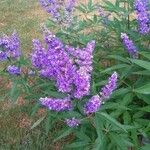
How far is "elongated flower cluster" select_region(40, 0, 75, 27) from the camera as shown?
14.7 feet

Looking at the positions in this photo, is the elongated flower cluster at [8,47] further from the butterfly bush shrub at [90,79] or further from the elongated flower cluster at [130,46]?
the elongated flower cluster at [130,46]

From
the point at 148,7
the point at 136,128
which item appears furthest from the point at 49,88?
the point at 148,7

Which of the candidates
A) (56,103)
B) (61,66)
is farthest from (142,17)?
(56,103)

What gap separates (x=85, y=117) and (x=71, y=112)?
0.39 ft

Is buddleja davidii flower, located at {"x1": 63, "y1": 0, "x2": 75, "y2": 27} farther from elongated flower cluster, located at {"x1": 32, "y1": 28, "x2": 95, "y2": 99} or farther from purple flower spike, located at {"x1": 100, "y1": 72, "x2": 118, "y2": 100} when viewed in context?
purple flower spike, located at {"x1": 100, "y1": 72, "x2": 118, "y2": 100}

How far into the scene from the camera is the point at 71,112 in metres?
Result: 3.40

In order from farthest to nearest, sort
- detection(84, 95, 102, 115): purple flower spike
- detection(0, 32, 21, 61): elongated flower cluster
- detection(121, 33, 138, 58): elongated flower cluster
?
detection(0, 32, 21, 61): elongated flower cluster
detection(121, 33, 138, 58): elongated flower cluster
detection(84, 95, 102, 115): purple flower spike

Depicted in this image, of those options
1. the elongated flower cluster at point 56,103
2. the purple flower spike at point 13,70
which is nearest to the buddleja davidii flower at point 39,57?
the purple flower spike at point 13,70

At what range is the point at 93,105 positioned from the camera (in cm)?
304

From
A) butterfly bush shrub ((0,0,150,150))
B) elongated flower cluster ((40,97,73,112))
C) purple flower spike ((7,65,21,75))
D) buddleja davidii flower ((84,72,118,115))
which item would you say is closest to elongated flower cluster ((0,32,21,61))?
butterfly bush shrub ((0,0,150,150))

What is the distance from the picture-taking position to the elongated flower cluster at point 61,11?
4480 mm

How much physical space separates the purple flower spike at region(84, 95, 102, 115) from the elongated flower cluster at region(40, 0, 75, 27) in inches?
60.7

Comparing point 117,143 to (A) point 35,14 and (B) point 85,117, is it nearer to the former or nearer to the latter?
(B) point 85,117

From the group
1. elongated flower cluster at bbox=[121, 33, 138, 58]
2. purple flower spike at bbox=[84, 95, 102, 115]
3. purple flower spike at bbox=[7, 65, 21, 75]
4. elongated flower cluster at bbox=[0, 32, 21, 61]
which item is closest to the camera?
purple flower spike at bbox=[84, 95, 102, 115]
